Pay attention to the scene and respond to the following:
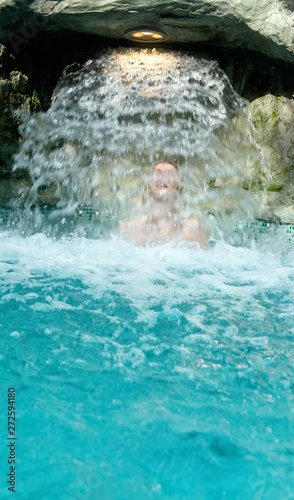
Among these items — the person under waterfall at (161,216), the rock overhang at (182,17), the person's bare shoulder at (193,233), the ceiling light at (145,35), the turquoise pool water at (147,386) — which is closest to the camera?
the turquoise pool water at (147,386)

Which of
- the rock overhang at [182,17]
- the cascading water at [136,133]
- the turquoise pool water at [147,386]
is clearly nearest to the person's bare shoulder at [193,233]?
the cascading water at [136,133]

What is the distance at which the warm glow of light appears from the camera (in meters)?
3.97

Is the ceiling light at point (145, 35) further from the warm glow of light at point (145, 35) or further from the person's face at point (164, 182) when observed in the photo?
the person's face at point (164, 182)

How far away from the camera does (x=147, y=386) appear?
59.9 inches

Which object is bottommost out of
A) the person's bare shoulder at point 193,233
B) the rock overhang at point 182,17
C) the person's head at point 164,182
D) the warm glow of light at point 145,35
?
the person's bare shoulder at point 193,233

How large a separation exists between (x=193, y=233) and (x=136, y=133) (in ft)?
4.96

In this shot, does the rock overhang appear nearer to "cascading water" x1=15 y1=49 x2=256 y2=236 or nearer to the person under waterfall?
"cascading water" x1=15 y1=49 x2=256 y2=236

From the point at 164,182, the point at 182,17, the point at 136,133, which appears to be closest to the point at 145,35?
the point at 182,17

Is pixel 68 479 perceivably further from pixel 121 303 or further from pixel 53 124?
pixel 53 124

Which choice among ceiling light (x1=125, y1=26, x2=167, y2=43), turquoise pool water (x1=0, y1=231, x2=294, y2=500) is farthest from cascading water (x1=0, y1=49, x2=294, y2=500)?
ceiling light (x1=125, y1=26, x2=167, y2=43)

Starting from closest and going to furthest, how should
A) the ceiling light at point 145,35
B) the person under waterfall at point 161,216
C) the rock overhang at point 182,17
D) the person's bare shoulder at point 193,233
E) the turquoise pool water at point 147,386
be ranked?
the turquoise pool water at point 147,386 < the rock overhang at point 182,17 < the ceiling light at point 145,35 < the person's bare shoulder at point 193,233 < the person under waterfall at point 161,216

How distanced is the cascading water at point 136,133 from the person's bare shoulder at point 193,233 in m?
0.52

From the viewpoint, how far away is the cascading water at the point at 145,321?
45.3 inches

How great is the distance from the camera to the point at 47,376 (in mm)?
1538
